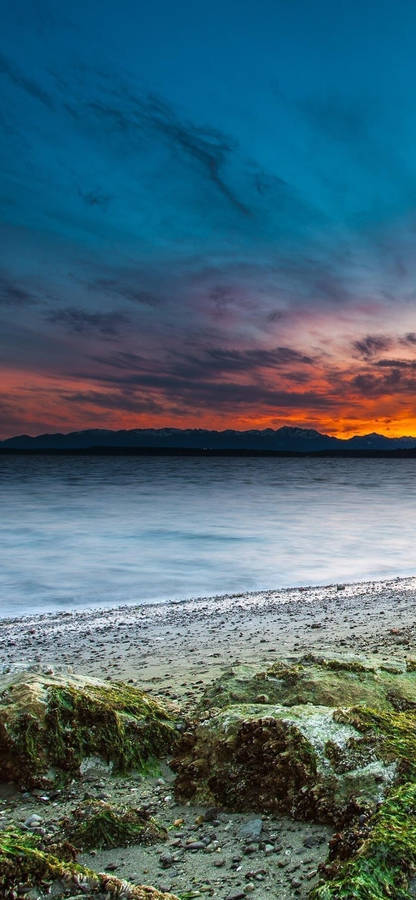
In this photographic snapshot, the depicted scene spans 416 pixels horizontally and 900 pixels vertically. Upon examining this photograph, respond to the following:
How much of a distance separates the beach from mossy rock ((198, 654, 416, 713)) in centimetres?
41

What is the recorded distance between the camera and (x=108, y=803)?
3299mm

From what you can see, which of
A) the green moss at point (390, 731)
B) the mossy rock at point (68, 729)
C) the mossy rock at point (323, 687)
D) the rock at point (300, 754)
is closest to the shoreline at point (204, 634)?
the mossy rock at point (323, 687)

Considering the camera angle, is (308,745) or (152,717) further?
(152,717)

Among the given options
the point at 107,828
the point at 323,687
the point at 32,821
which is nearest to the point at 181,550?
the point at 323,687

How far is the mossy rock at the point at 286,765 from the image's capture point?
298 cm

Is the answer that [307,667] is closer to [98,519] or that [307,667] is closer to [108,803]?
[108,803]

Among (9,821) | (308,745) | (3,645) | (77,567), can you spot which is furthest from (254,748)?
(77,567)

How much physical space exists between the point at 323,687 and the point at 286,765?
0.90m

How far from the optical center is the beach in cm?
276

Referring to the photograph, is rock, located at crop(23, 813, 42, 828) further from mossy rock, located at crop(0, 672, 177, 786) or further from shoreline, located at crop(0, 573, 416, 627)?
shoreline, located at crop(0, 573, 416, 627)

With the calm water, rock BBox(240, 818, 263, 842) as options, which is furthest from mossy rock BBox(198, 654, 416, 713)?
the calm water

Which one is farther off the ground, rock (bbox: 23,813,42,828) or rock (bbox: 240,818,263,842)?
rock (bbox: 240,818,263,842)

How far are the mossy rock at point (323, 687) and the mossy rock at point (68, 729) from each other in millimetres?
403

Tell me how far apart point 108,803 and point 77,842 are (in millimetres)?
352
